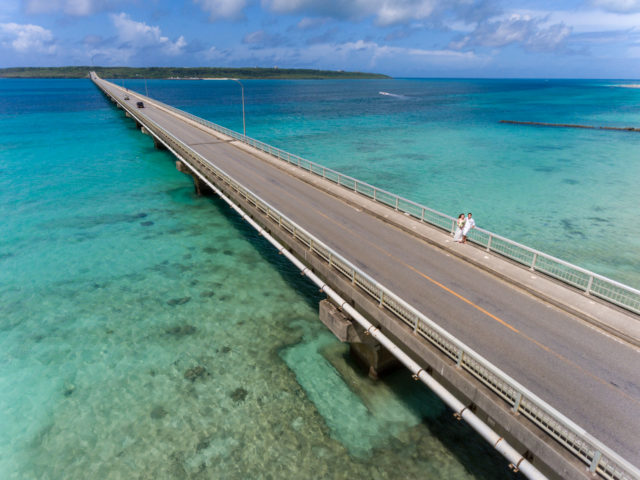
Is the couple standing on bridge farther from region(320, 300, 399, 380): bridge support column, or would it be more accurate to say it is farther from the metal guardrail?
region(320, 300, 399, 380): bridge support column

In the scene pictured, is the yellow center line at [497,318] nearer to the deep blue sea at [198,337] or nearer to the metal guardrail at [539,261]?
the metal guardrail at [539,261]

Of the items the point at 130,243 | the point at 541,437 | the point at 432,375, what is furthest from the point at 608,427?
the point at 130,243

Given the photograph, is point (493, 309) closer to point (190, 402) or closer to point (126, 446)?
point (190, 402)

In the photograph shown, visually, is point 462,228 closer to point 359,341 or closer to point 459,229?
point 459,229

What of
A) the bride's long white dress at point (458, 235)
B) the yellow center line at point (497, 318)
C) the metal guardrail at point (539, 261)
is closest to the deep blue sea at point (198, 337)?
the metal guardrail at point (539, 261)

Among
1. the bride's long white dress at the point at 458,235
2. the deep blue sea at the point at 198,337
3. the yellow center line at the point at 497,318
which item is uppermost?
the bride's long white dress at the point at 458,235

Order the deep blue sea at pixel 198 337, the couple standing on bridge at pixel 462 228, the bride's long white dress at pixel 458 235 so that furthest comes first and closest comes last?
the bride's long white dress at pixel 458 235, the couple standing on bridge at pixel 462 228, the deep blue sea at pixel 198 337

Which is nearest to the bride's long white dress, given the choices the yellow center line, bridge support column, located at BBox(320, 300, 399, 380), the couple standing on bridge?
the couple standing on bridge
